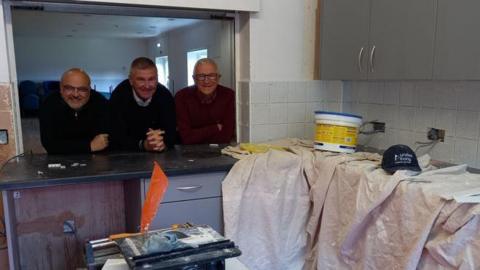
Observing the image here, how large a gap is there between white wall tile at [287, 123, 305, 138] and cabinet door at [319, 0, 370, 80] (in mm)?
397

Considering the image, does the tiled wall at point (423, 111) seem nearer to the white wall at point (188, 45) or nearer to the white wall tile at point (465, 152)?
the white wall tile at point (465, 152)

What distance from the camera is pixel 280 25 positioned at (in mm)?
2801

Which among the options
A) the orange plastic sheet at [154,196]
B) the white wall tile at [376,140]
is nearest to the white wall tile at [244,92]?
the white wall tile at [376,140]

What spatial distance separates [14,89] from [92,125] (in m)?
0.48

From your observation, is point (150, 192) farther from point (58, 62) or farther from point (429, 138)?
point (58, 62)

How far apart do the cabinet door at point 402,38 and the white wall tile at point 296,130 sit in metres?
0.70

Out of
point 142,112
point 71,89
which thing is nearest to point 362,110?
point 142,112

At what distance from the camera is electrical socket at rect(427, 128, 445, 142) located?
2309mm

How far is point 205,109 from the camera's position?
2881 millimetres

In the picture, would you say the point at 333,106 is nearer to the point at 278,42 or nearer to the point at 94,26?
the point at 278,42

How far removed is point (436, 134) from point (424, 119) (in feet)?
0.40

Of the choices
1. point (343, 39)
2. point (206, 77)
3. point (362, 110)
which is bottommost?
point (362, 110)

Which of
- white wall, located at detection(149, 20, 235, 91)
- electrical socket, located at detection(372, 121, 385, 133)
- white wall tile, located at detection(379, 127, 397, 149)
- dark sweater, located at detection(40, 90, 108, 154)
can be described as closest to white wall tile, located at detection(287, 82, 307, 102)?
electrical socket, located at detection(372, 121, 385, 133)

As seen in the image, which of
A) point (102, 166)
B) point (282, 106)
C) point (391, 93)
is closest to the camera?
point (102, 166)
